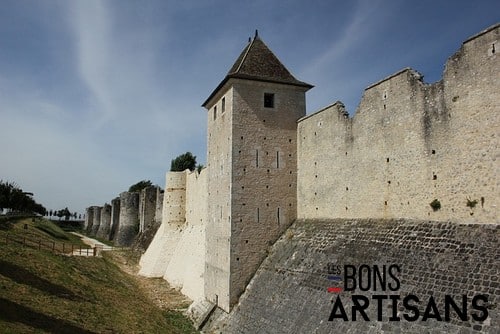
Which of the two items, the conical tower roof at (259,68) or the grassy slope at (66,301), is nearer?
the grassy slope at (66,301)

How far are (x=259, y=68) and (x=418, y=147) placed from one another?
7715mm

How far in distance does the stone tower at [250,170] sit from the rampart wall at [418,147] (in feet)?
5.01

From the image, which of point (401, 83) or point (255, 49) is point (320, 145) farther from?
point (255, 49)

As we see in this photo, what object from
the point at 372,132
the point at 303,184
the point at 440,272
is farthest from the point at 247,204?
the point at 440,272

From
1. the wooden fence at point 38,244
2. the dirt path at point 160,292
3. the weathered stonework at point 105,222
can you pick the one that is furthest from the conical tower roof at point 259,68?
the weathered stonework at point 105,222

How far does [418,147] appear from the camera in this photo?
34.3 feet

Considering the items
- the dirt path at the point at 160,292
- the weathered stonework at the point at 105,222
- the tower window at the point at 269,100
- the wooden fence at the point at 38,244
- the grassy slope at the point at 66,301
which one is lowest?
the dirt path at the point at 160,292

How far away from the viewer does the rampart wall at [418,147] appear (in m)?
8.80

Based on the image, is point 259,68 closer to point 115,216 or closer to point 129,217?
point 129,217

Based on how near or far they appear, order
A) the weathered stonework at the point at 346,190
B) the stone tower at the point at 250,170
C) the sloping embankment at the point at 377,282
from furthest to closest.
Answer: the stone tower at the point at 250,170 < the weathered stonework at the point at 346,190 < the sloping embankment at the point at 377,282

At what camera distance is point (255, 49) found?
17109 mm

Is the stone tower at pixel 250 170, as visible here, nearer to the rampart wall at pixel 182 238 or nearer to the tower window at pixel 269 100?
the tower window at pixel 269 100

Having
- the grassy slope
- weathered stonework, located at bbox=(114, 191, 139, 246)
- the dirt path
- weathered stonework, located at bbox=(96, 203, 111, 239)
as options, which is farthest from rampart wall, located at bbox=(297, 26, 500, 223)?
weathered stonework, located at bbox=(96, 203, 111, 239)

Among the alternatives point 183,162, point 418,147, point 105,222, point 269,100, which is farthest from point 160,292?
point 105,222
